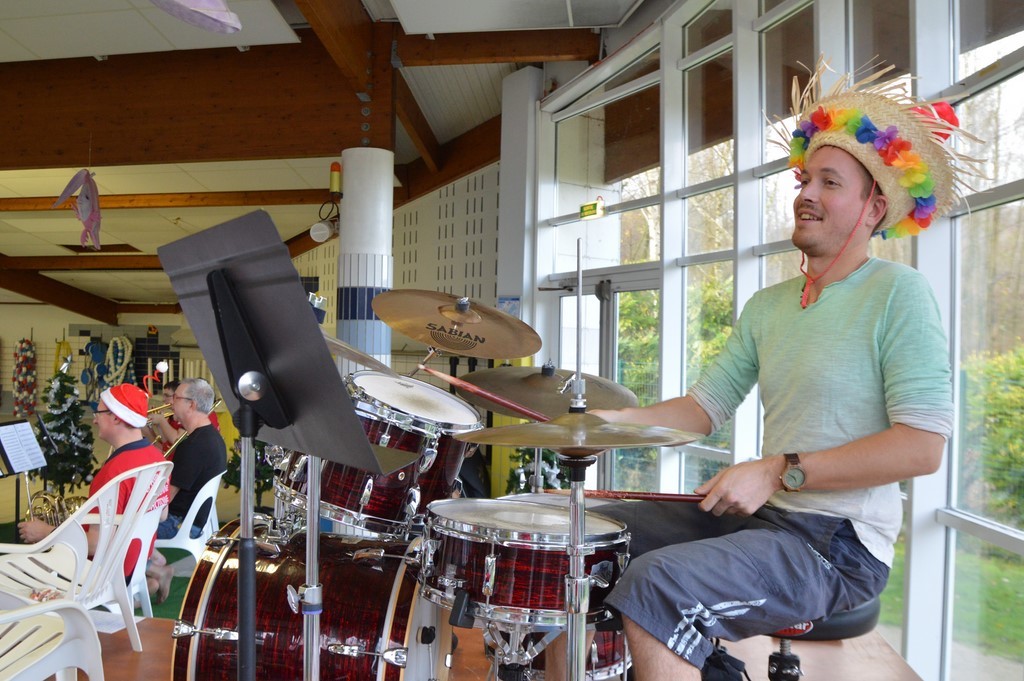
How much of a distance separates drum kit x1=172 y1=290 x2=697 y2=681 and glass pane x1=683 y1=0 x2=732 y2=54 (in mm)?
3075

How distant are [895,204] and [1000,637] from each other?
168 centimetres

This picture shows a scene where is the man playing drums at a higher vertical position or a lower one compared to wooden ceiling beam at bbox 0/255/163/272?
lower

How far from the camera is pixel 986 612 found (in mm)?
2822

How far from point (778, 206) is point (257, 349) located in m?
3.58

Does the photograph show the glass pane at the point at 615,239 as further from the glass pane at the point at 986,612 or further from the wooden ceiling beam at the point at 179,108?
the glass pane at the point at 986,612

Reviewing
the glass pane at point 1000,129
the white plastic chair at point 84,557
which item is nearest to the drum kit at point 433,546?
the white plastic chair at point 84,557

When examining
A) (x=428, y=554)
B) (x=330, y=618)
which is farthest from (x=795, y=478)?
(x=330, y=618)

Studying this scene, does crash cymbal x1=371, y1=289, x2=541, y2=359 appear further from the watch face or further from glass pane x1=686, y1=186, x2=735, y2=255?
glass pane x1=686, y1=186, x2=735, y2=255

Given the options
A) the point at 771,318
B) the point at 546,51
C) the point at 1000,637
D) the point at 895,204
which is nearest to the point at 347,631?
the point at 771,318

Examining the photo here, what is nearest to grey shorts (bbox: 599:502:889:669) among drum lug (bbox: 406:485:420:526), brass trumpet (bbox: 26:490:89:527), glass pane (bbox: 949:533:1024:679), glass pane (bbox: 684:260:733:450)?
drum lug (bbox: 406:485:420:526)

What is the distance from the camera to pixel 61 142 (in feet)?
24.4

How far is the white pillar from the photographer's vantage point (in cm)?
659

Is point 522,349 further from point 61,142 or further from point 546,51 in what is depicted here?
point 61,142

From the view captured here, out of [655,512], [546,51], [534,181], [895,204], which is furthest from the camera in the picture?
[534,181]
